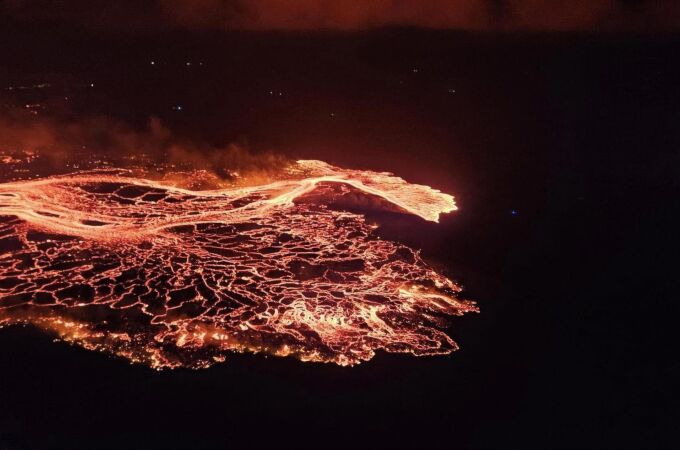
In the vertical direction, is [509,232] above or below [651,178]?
below

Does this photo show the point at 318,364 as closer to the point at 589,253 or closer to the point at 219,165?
the point at 589,253

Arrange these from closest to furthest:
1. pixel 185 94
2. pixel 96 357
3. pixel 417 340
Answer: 1. pixel 96 357
2. pixel 417 340
3. pixel 185 94

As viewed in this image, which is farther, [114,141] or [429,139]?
[429,139]

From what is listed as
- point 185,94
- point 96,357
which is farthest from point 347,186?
point 185,94

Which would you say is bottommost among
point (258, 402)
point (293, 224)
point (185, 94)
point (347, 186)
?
point (258, 402)

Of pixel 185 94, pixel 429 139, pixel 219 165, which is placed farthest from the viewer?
pixel 185 94

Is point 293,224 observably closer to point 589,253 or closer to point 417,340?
point 417,340
